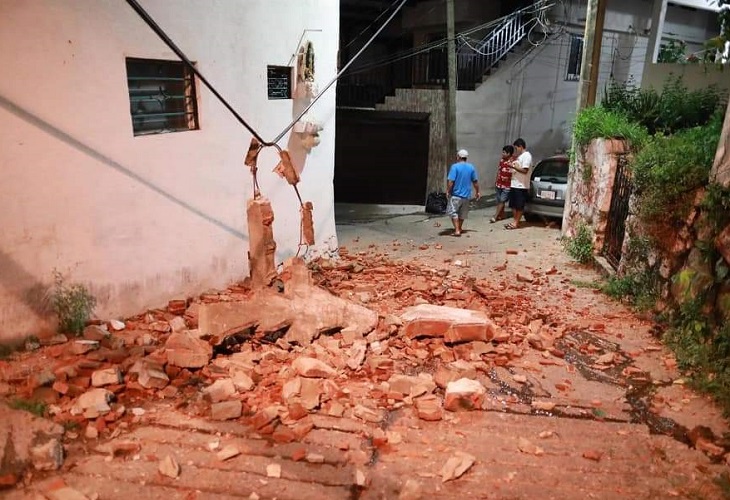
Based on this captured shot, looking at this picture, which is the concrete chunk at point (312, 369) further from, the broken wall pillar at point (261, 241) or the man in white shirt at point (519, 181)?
the man in white shirt at point (519, 181)

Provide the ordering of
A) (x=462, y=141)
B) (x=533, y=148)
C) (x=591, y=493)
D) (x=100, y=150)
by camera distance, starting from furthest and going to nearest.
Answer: (x=533, y=148) → (x=462, y=141) → (x=100, y=150) → (x=591, y=493)

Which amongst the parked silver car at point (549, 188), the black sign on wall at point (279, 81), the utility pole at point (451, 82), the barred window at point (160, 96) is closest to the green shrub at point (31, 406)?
the barred window at point (160, 96)

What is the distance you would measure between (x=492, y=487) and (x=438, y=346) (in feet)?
6.80

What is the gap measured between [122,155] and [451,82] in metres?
10.5

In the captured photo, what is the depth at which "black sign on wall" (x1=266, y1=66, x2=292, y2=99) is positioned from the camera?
7207 mm

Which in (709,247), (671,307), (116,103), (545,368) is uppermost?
(116,103)

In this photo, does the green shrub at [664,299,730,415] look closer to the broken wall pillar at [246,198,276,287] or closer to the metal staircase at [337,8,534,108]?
the broken wall pillar at [246,198,276,287]

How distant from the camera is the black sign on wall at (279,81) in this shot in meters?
7.21

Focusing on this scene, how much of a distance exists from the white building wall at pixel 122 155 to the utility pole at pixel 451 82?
6.62 metres

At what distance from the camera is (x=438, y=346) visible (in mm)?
5465

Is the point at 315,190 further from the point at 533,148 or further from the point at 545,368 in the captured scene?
the point at 533,148

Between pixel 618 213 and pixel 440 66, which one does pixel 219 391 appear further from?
pixel 440 66

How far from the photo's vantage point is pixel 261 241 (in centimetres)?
546

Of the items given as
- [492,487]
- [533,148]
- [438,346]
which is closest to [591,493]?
[492,487]
